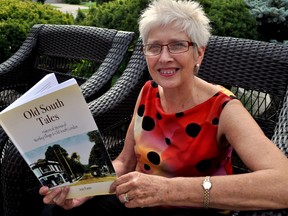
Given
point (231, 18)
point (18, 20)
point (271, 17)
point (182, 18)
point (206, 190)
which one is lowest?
point (271, 17)

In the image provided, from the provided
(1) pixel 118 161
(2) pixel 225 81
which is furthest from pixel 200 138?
(2) pixel 225 81

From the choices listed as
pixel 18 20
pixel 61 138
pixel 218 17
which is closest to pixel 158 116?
pixel 61 138

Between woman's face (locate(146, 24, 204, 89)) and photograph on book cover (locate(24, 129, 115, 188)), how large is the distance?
0.42 meters

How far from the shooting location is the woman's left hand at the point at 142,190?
5.24 ft

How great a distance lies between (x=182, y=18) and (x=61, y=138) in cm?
68

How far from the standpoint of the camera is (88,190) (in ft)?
5.51

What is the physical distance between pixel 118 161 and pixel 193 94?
1.66 feet

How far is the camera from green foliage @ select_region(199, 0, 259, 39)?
340cm

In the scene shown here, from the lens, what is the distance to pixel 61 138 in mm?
1582

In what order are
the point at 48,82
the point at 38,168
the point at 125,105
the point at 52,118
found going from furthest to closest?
1. the point at 125,105
2. the point at 48,82
3. the point at 38,168
4. the point at 52,118

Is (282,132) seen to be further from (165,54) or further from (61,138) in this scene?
(61,138)

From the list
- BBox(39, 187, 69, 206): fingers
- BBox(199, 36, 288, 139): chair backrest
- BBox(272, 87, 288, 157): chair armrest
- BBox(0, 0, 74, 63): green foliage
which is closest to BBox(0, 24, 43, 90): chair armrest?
BBox(0, 0, 74, 63): green foliage

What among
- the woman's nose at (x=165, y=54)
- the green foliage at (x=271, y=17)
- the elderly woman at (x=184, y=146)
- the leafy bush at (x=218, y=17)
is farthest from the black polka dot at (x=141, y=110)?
the green foliage at (x=271, y=17)

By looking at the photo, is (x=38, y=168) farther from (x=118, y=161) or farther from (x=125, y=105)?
(x=125, y=105)
